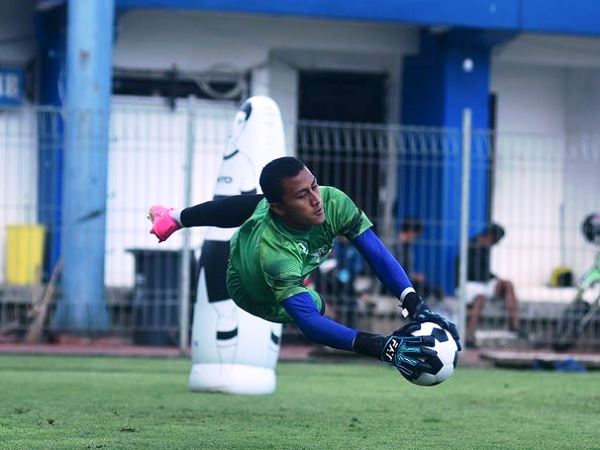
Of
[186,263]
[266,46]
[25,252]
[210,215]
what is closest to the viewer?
[210,215]

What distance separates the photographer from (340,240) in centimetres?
1828

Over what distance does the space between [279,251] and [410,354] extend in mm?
940

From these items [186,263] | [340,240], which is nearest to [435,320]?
[186,263]

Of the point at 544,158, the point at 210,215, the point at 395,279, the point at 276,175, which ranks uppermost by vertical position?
the point at 544,158

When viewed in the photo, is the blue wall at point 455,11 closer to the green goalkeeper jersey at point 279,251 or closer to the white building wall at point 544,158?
the white building wall at point 544,158

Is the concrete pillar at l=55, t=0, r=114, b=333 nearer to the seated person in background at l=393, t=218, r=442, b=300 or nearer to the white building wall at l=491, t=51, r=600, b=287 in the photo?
the seated person in background at l=393, t=218, r=442, b=300

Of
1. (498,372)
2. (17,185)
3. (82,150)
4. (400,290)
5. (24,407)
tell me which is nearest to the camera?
(400,290)

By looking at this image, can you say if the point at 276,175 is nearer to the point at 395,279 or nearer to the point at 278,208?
the point at 278,208

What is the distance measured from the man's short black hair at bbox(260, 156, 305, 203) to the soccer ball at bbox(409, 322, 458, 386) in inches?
41.1

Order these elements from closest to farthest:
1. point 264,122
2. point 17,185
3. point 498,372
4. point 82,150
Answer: point 264,122 → point 498,372 → point 82,150 → point 17,185

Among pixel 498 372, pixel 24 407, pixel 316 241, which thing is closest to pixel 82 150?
pixel 498 372

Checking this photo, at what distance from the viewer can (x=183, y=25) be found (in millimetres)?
20797

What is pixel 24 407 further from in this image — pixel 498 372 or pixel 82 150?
pixel 82 150

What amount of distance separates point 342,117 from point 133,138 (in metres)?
5.06
